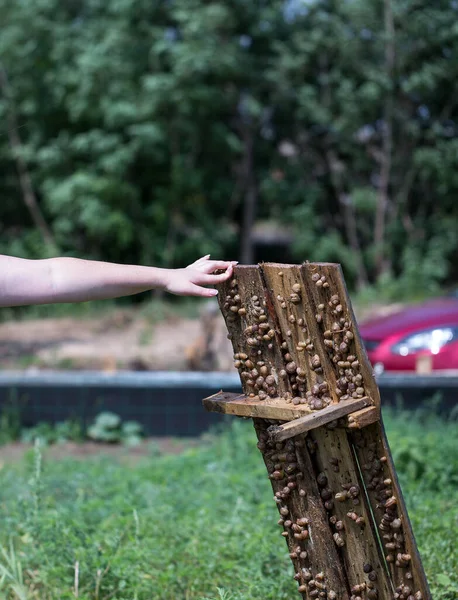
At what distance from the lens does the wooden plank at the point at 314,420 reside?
2188mm

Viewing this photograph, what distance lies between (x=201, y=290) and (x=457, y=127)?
1420cm

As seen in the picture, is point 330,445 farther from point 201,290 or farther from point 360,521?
point 201,290

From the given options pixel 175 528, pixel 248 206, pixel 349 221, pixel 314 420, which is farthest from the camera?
pixel 248 206

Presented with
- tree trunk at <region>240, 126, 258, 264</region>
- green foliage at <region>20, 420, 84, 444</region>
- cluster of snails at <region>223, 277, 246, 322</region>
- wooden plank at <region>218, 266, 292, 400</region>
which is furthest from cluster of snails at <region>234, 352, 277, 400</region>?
tree trunk at <region>240, 126, 258, 264</region>

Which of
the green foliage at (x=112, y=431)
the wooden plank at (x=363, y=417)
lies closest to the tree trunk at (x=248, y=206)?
the green foliage at (x=112, y=431)

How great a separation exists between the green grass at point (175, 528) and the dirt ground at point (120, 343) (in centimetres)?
302

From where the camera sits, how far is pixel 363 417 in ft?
7.30

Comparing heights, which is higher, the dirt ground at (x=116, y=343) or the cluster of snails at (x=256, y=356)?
the dirt ground at (x=116, y=343)

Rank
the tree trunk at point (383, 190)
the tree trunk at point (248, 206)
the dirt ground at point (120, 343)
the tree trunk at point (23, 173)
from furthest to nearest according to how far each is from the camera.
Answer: the tree trunk at point (248, 206) → the tree trunk at point (23, 173) → the tree trunk at point (383, 190) → the dirt ground at point (120, 343)

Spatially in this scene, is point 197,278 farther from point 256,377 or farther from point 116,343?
point 116,343

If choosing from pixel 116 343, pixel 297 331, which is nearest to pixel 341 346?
pixel 297 331

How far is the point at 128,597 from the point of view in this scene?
325 cm

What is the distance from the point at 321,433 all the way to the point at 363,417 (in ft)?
0.59

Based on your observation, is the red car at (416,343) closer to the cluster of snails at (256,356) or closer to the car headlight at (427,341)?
the car headlight at (427,341)
